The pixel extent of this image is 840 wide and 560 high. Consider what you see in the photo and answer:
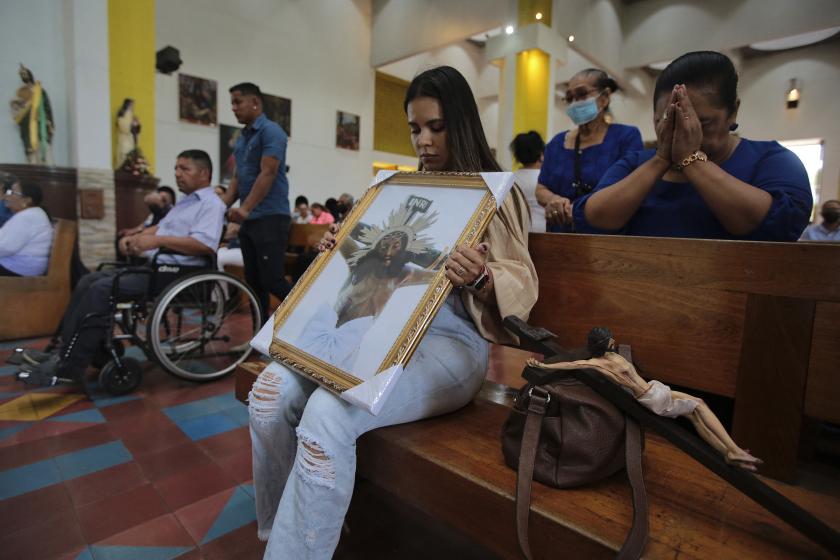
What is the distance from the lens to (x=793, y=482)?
3.54 ft

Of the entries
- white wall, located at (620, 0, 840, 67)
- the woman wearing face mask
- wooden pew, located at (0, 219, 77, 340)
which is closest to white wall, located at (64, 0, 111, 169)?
wooden pew, located at (0, 219, 77, 340)

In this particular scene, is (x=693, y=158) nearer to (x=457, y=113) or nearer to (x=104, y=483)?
(x=457, y=113)

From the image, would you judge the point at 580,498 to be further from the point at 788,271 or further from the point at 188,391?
the point at 188,391

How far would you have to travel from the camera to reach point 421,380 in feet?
3.88

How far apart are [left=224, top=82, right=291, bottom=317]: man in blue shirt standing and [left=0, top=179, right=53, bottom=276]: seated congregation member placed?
160 cm

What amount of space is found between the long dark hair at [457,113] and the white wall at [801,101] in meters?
12.6

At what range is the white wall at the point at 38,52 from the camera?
5492 millimetres

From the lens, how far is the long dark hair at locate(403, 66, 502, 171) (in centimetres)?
143

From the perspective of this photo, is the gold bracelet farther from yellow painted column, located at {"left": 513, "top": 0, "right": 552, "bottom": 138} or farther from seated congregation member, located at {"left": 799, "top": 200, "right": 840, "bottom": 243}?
yellow painted column, located at {"left": 513, "top": 0, "right": 552, "bottom": 138}

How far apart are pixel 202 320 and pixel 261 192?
0.88 meters

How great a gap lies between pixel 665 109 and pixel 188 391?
272 centimetres

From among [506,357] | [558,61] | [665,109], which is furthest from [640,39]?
[665,109]

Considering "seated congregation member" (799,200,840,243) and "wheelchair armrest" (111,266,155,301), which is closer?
"wheelchair armrest" (111,266,155,301)

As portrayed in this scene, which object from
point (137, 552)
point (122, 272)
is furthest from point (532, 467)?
point (122, 272)
